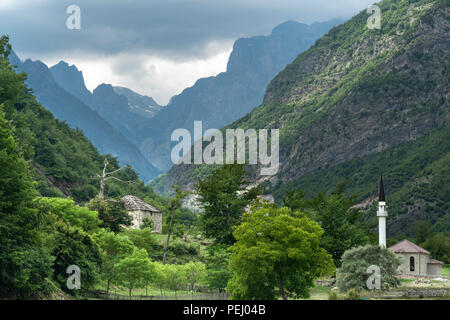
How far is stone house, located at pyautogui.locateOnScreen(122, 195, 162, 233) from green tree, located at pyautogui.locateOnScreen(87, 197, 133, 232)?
15132 millimetres

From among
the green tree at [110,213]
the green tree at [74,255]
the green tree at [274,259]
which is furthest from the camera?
the green tree at [110,213]

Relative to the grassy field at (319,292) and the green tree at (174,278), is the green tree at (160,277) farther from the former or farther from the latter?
the grassy field at (319,292)

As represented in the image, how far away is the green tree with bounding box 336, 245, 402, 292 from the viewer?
58969 mm

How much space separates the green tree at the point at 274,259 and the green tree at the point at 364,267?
12.2 feet

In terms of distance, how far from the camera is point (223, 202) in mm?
76125

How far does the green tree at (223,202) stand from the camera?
75688 millimetres

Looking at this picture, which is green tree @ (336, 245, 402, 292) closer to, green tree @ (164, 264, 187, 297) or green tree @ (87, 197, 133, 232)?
green tree @ (164, 264, 187, 297)

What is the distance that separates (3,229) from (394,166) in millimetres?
163548

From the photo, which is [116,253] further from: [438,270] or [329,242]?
[438,270]

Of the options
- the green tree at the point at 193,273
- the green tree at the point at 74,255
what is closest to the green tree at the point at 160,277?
the green tree at the point at 193,273

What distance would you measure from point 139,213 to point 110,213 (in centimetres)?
2008

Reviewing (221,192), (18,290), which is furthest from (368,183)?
(18,290)

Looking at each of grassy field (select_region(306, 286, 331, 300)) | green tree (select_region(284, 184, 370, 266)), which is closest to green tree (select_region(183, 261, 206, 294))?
grassy field (select_region(306, 286, 331, 300))

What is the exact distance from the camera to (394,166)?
636 ft
